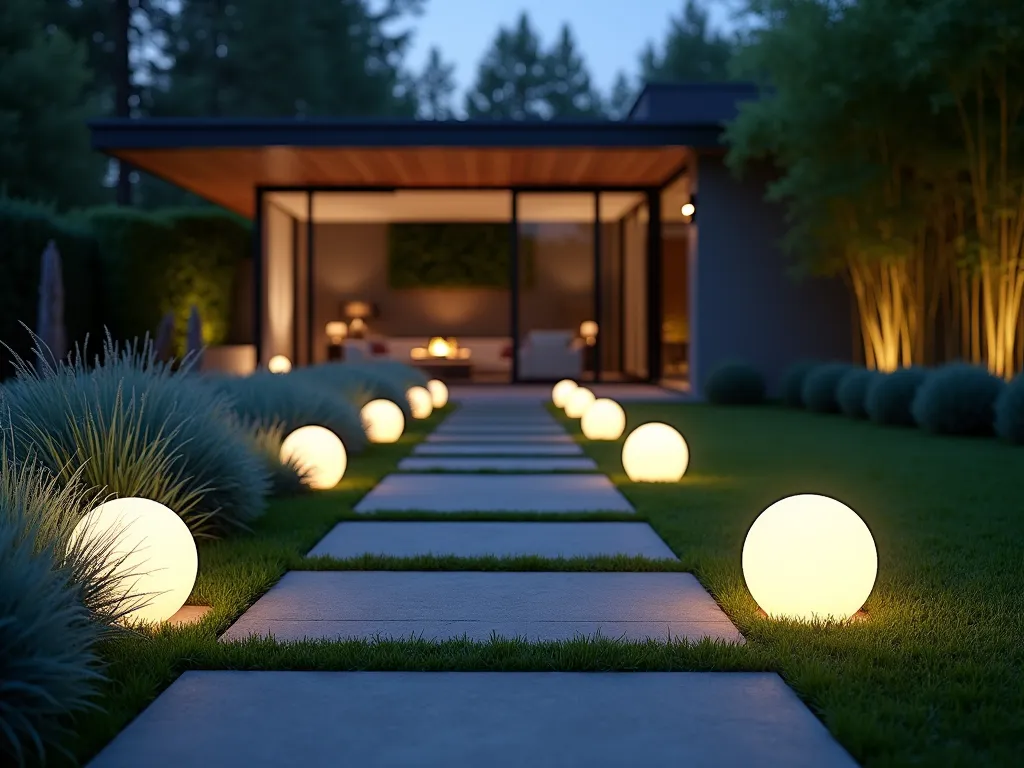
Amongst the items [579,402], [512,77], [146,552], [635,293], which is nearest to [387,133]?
[579,402]

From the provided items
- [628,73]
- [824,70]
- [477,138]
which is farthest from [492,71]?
[824,70]

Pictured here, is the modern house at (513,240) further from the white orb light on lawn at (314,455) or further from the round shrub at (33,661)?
the round shrub at (33,661)

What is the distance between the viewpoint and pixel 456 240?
19.9m

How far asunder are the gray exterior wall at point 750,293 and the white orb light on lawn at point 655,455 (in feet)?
23.4

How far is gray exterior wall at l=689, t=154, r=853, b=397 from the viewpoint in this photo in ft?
40.1

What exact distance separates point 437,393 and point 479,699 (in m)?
9.14

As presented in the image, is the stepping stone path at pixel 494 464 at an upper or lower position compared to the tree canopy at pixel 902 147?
lower

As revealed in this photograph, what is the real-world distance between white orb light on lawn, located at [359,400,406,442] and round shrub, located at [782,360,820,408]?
5.36 metres

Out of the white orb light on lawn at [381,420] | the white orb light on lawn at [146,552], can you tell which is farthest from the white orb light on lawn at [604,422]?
the white orb light on lawn at [146,552]

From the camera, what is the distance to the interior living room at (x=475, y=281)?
48.3ft

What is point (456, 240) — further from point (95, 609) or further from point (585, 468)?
point (95, 609)

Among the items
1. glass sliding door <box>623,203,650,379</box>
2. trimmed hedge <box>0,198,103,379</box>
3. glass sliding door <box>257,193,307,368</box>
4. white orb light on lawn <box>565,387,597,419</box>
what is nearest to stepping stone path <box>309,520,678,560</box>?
white orb light on lawn <box>565,387,597,419</box>

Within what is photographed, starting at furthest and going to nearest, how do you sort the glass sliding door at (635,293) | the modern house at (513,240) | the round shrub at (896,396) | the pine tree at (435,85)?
the pine tree at (435,85) → the glass sliding door at (635,293) → the modern house at (513,240) → the round shrub at (896,396)

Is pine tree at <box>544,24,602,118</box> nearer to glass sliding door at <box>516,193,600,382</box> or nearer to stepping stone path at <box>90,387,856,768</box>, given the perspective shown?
glass sliding door at <box>516,193,600,382</box>
